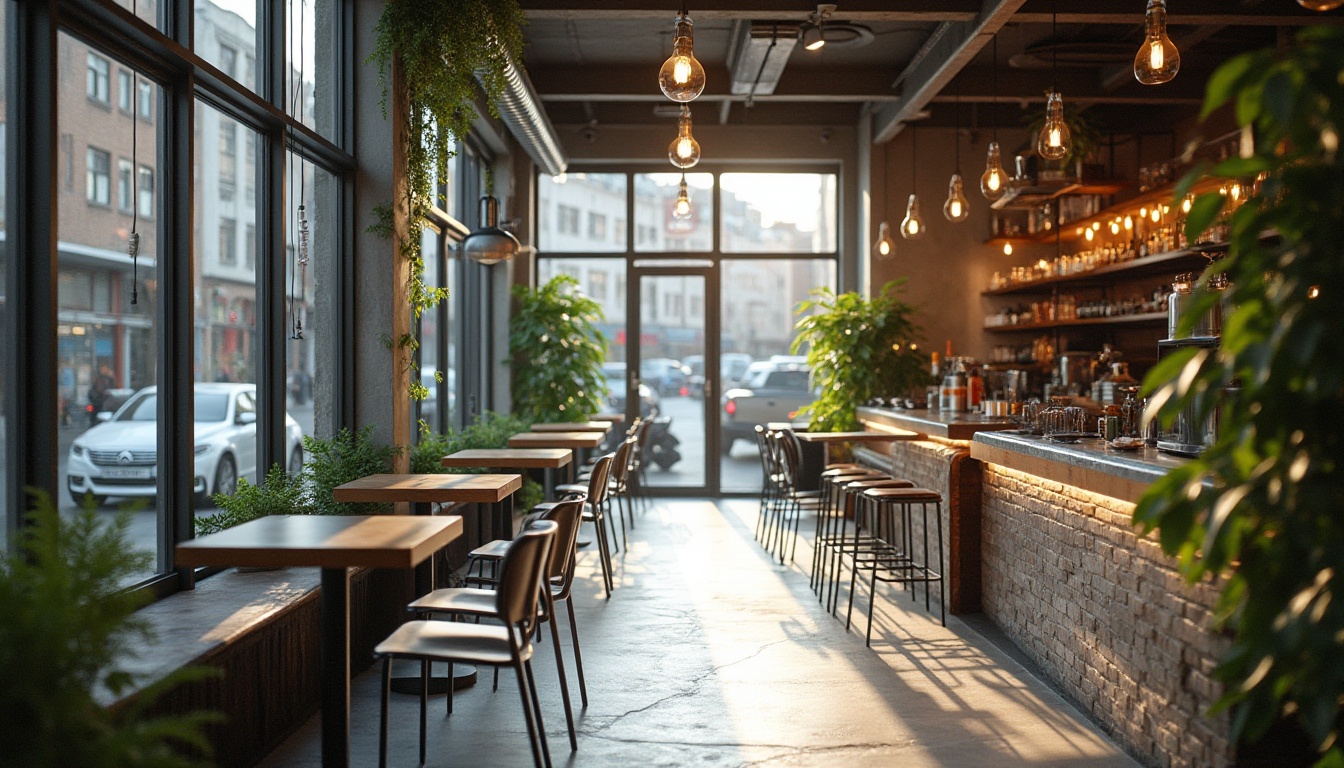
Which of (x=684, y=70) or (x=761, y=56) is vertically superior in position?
(x=761, y=56)

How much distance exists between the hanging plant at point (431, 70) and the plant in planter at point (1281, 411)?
466 centimetres

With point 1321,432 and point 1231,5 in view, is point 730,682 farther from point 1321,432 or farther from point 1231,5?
point 1231,5

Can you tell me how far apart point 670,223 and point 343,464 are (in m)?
6.55

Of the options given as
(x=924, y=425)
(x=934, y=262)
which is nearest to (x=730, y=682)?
(x=924, y=425)

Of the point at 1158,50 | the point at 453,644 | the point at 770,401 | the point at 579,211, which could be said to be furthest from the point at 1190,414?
the point at 579,211

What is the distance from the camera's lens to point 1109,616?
3.95 m

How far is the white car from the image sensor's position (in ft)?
11.9

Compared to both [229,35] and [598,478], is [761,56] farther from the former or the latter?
[229,35]

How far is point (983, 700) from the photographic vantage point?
431 centimetres

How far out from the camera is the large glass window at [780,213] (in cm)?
1140

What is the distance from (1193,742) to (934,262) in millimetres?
7653

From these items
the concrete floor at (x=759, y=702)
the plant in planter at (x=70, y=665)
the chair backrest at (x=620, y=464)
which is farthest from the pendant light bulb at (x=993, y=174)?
the plant in planter at (x=70, y=665)

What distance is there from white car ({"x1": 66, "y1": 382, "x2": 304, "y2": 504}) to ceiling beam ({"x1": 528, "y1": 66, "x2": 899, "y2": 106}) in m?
4.89

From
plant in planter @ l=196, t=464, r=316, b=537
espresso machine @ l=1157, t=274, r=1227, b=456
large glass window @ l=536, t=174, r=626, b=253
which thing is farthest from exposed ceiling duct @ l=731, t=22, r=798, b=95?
plant in planter @ l=196, t=464, r=316, b=537
